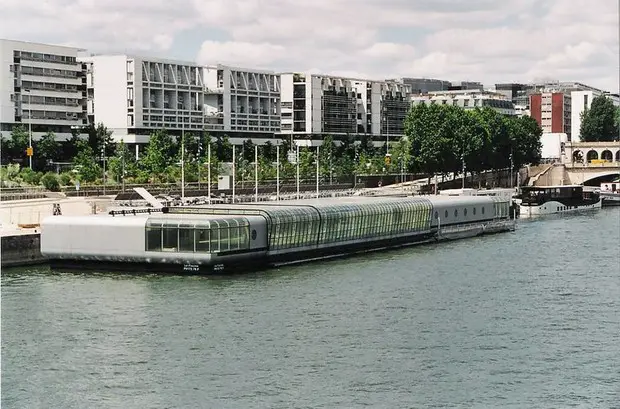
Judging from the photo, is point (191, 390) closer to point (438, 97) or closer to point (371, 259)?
point (371, 259)

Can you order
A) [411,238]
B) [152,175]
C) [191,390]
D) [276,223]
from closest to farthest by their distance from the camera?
1. [191,390]
2. [276,223]
3. [411,238]
4. [152,175]

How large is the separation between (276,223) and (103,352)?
1750 cm

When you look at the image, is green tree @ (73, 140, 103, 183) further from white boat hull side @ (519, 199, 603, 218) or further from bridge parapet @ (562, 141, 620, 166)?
bridge parapet @ (562, 141, 620, 166)

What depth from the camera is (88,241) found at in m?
41.1

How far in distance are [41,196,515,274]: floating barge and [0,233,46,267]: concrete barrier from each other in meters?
0.90

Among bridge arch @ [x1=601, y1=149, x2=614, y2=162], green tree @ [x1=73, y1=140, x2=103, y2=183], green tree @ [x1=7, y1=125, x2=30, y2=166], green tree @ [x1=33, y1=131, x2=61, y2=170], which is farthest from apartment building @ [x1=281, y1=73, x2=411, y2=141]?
green tree @ [x1=7, y1=125, x2=30, y2=166]

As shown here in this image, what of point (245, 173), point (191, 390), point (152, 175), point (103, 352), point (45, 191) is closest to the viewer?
point (191, 390)

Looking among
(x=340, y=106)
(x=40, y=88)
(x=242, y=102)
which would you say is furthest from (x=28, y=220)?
(x=340, y=106)

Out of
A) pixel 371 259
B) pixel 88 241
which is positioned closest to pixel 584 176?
pixel 371 259

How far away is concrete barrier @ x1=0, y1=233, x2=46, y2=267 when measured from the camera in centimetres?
4147

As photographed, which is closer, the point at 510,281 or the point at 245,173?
the point at 510,281

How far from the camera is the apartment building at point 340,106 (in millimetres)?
115812

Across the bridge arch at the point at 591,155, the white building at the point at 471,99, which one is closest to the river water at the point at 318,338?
the bridge arch at the point at 591,155

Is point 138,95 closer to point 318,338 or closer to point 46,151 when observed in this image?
point 46,151
